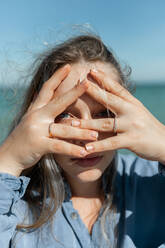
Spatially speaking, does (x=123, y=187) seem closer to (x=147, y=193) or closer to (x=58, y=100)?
(x=147, y=193)

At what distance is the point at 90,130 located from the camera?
4.26 feet

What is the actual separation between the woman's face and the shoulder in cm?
34

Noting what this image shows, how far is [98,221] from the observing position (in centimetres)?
158

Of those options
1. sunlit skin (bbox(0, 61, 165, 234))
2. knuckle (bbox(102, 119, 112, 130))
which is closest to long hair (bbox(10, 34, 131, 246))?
sunlit skin (bbox(0, 61, 165, 234))

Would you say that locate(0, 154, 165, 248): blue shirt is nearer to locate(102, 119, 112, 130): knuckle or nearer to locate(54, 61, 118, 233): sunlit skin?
locate(54, 61, 118, 233): sunlit skin

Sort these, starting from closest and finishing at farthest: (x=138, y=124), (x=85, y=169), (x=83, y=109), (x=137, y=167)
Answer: (x=138, y=124), (x=83, y=109), (x=85, y=169), (x=137, y=167)

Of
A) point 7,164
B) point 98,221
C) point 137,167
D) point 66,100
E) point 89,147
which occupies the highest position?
point 66,100

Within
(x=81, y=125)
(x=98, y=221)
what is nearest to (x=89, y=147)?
(x=81, y=125)

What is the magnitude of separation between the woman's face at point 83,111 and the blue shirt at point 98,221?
276mm

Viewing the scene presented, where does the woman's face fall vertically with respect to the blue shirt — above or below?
above

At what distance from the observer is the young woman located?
128 cm

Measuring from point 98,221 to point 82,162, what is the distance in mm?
409

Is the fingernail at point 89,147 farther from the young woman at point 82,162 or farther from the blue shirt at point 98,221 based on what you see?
the blue shirt at point 98,221

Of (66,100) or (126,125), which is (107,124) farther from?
(66,100)
